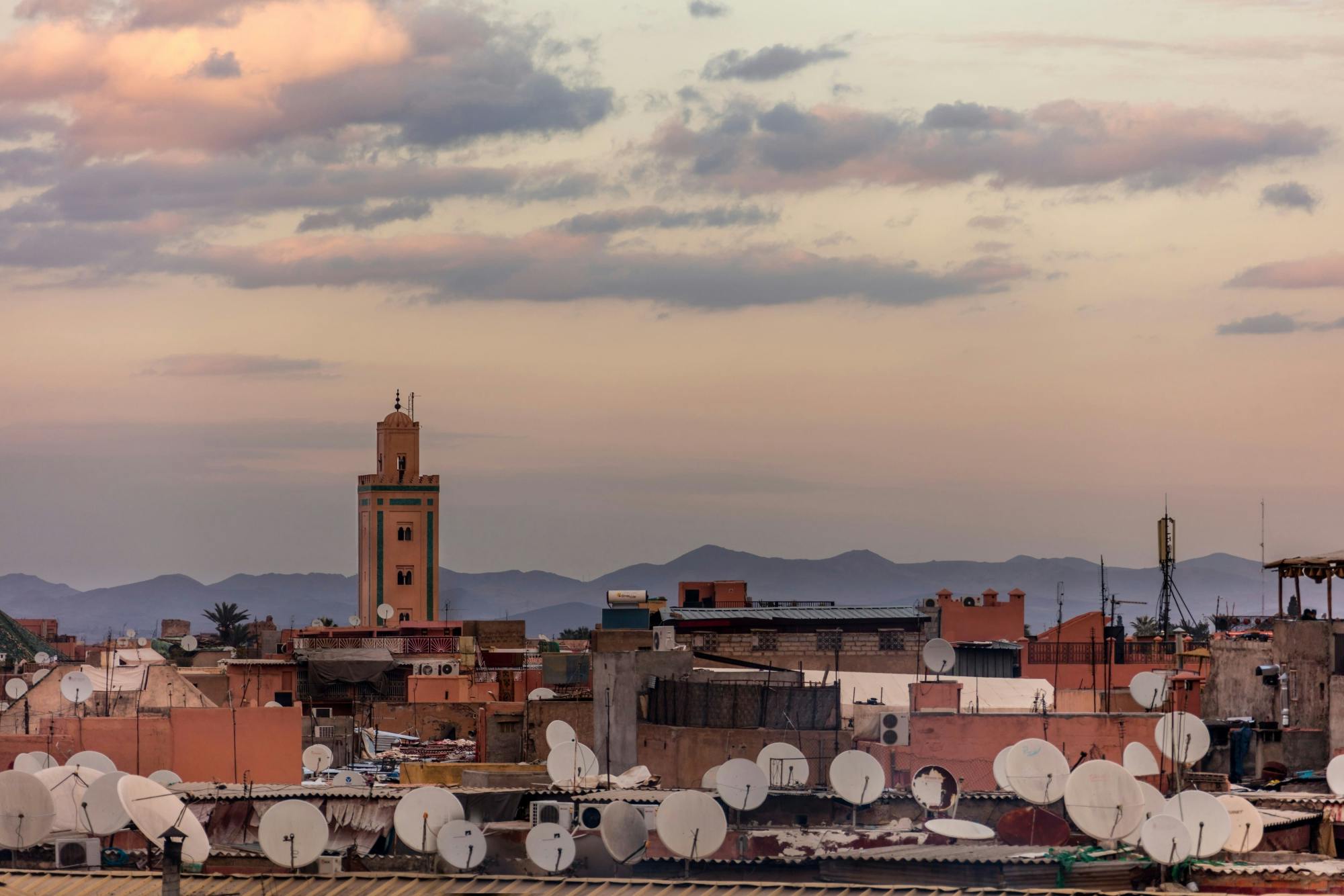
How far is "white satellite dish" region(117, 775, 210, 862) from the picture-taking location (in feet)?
65.1

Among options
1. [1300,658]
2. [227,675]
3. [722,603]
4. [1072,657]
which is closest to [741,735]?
[1300,658]

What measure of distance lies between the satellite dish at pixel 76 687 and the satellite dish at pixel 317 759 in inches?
168

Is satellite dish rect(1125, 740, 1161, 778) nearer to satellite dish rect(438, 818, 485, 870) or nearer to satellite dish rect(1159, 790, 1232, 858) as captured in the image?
satellite dish rect(1159, 790, 1232, 858)

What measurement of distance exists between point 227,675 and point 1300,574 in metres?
23.4

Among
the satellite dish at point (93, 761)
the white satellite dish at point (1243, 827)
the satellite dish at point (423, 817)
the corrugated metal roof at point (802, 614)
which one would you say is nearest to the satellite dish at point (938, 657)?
the white satellite dish at point (1243, 827)

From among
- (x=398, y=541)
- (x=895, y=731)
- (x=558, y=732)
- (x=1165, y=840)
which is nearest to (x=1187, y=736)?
(x=895, y=731)

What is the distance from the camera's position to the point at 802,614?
45.8 meters

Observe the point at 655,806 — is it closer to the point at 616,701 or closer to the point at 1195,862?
the point at 1195,862

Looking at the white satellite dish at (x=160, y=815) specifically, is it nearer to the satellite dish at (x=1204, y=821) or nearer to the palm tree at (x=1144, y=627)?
the satellite dish at (x=1204, y=821)

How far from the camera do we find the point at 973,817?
2575 centimetres

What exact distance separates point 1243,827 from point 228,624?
65944 millimetres

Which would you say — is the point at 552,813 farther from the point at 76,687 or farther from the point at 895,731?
the point at 76,687

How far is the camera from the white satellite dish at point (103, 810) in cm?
2209

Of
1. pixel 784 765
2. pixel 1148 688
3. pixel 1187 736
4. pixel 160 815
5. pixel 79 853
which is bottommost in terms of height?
pixel 79 853
